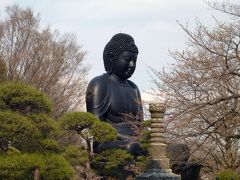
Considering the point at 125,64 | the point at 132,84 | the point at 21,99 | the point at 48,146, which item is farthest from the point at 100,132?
the point at 132,84

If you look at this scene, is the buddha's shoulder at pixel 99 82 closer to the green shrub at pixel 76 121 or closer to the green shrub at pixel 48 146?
the green shrub at pixel 76 121

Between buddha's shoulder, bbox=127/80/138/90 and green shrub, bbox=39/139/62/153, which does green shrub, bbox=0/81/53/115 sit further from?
buddha's shoulder, bbox=127/80/138/90

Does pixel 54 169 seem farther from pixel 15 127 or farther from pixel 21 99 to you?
pixel 21 99

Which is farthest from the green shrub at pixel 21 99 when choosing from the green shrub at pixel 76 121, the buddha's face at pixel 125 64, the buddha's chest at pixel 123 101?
the buddha's face at pixel 125 64

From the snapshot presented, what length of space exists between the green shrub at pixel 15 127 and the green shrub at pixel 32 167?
405 mm

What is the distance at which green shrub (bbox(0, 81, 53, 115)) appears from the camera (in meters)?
10.6

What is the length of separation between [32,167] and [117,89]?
6569 mm

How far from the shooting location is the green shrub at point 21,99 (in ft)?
34.9

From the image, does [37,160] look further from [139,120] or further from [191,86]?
[139,120]

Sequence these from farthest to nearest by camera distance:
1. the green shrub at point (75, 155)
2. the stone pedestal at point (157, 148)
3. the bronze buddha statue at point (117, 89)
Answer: the bronze buddha statue at point (117, 89) < the green shrub at point (75, 155) < the stone pedestal at point (157, 148)

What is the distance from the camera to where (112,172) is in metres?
14.1

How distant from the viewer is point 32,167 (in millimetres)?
10195

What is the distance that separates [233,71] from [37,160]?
12.8 feet

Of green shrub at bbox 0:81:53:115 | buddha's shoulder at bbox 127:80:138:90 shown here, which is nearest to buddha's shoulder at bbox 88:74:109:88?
buddha's shoulder at bbox 127:80:138:90
